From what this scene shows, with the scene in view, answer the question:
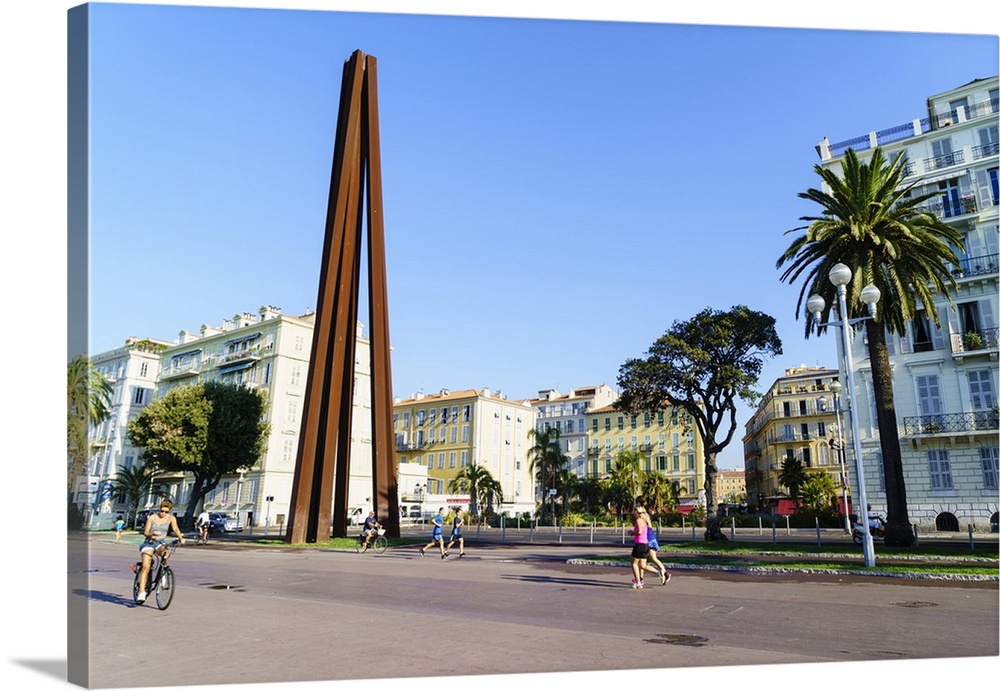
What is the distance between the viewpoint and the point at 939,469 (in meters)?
31.3

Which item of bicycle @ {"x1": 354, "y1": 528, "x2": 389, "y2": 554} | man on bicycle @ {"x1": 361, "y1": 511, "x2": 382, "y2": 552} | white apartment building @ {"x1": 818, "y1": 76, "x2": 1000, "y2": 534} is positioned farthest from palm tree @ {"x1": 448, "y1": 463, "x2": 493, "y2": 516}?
white apartment building @ {"x1": 818, "y1": 76, "x2": 1000, "y2": 534}

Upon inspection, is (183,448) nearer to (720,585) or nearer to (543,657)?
(720,585)

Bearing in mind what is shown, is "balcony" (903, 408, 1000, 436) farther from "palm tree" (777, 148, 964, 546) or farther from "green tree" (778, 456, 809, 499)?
"green tree" (778, 456, 809, 499)

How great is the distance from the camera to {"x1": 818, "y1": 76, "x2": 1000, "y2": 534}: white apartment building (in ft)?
95.8

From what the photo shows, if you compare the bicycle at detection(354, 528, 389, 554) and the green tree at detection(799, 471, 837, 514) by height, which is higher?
the bicycle at detection(354, 528, 389, 554)

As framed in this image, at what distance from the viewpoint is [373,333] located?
33531 mm

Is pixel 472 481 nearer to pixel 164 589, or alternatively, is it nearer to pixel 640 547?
pixel 640 547

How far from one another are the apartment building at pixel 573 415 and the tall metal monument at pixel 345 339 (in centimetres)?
5721

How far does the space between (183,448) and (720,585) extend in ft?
136

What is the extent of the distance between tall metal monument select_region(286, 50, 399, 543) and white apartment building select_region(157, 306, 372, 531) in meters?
26.3

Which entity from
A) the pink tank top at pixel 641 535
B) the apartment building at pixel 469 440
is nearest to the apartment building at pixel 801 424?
the apartment building at pixel 469 440

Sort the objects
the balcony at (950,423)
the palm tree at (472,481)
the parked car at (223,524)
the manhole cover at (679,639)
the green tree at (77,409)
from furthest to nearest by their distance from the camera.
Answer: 1. the palm tree at (472,481)
2. the parked car at (223,524)
3. the balcony at (950,423)
4. the green tree at (77,409)
5. the manhole cover at (679,639)

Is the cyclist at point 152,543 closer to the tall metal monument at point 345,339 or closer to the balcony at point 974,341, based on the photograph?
the tall metal monument at point 345,339

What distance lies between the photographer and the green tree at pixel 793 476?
75.9 meters
